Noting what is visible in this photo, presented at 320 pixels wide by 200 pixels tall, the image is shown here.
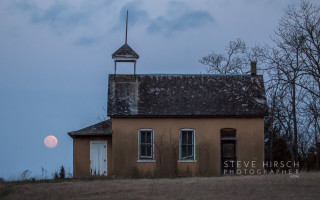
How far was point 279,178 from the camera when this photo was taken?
2150cm

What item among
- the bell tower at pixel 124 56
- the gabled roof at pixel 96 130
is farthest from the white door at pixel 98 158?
the bell tower at pixel 124 56

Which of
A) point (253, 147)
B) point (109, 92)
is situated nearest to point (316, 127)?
point (253, 147)

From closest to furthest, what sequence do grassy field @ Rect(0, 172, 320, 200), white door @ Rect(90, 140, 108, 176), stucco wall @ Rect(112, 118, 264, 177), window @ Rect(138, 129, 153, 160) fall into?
grassy field @ Rect(0, 172, 320, 200) < stucco wall @ Rect(112, 118, 264, 177) < window @ Rect(138, 129, 153, 160) < white door @ Rect(90, 140, 108, 176)

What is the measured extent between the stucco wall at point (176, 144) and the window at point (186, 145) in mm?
257

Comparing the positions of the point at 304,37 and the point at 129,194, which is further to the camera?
the point at 304,37

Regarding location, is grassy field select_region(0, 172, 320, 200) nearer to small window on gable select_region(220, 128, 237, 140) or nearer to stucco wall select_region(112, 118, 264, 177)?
stucco wall select_region(112, 118, 264, 177)

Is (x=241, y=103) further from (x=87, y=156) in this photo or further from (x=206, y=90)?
(x=87, y=156)

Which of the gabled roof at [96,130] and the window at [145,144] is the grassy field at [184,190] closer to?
the window at [145,144]

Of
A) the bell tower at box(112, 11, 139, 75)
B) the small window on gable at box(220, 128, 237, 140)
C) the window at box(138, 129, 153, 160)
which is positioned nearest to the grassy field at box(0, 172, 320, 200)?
the window at box(138, 129, 153, 160)

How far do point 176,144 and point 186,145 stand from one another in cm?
59

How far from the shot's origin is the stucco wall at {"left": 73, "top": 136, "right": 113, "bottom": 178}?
30.1m

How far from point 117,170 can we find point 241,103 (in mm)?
7916

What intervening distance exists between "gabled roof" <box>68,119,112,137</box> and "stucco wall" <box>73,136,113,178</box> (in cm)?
53

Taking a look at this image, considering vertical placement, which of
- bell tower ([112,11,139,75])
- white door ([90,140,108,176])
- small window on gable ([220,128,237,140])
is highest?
bell tower ([112,11,139,75])
